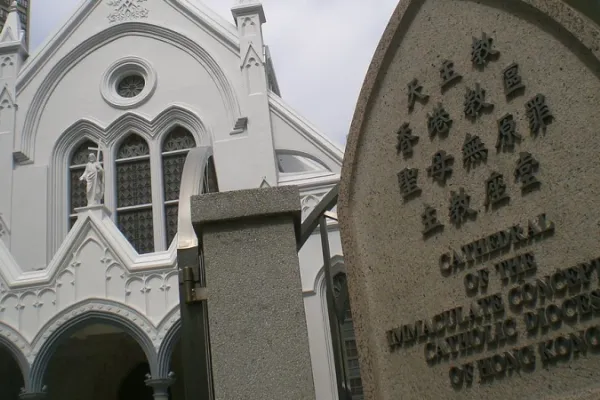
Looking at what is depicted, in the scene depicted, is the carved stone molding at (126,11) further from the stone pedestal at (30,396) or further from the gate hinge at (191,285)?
the gate hinge at (191,285)

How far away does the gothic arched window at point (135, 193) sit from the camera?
52.1 ft

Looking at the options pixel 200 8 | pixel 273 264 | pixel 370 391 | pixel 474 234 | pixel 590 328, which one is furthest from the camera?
pixel 200 8

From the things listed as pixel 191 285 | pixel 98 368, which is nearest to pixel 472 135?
pixel 191 285

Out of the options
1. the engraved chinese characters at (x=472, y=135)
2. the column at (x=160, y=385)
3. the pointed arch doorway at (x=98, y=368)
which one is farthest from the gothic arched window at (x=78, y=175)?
the engraved chinese characters at (x=472, y=135)

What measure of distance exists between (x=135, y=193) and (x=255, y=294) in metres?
13.6

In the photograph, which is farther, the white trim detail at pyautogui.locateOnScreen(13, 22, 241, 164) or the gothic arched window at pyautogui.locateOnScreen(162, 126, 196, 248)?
the white trim detail at pyautogui.locateOnScreen(13, 22, 241, 164)

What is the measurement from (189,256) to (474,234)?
1386mm

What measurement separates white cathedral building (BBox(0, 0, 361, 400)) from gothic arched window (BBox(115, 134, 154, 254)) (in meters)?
0.03

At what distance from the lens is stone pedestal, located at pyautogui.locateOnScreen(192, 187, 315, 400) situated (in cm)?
321

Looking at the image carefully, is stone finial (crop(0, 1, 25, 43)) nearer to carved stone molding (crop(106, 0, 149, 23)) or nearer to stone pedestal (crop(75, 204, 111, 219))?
carved stone molding (crop(106, 0, 149, 23))

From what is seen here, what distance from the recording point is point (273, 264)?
342 centimetres

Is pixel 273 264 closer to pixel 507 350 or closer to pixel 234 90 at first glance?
pixel 507 350

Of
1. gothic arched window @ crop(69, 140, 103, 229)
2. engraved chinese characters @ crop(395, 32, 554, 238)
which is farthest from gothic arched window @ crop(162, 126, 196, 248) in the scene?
engraved chinese characters @ crop(395, 32, 554, 238)

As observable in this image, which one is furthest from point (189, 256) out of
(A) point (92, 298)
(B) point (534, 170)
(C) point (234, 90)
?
(C) point (234, 90)
